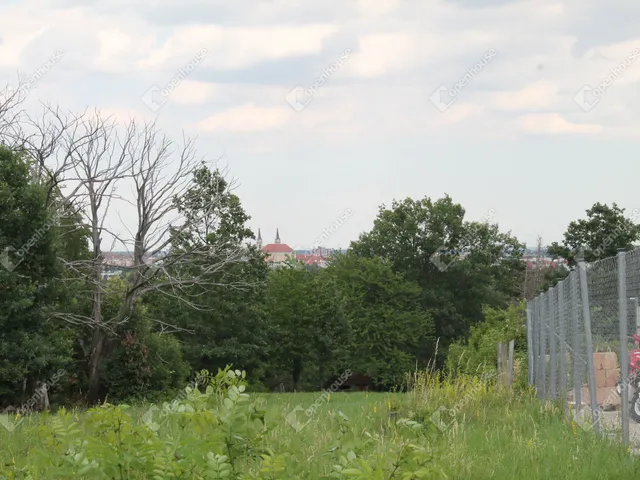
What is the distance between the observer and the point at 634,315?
27.8ft

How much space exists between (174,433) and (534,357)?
12184 mm

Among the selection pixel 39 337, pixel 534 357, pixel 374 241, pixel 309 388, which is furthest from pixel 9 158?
pixel 374 241

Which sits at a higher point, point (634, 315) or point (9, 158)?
point (9, 158)

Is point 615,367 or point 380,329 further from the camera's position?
point 380,329

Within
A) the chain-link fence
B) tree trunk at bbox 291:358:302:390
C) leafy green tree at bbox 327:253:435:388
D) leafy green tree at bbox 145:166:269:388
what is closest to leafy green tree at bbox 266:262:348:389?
tree trunk at bbox 291:358:302:390

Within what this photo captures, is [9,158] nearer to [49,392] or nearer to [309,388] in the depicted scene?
[49,392]

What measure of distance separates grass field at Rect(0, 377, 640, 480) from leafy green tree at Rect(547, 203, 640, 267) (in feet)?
163

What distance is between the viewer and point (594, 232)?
62531 millimetres

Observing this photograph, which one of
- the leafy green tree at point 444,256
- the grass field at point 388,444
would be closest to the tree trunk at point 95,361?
the grass field at point 388,444

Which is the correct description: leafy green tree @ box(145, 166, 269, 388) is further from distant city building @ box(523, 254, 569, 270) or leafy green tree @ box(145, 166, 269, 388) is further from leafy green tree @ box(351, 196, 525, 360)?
distant city building @ box(523, 254, 569, 270)

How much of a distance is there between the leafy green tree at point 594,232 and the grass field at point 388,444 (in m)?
49.7

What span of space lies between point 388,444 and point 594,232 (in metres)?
58.0

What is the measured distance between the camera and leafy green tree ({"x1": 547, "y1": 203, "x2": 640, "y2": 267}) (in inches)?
2406

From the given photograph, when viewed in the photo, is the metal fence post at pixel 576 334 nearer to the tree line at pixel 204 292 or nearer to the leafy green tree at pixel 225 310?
the tree line at pixel 204 292
